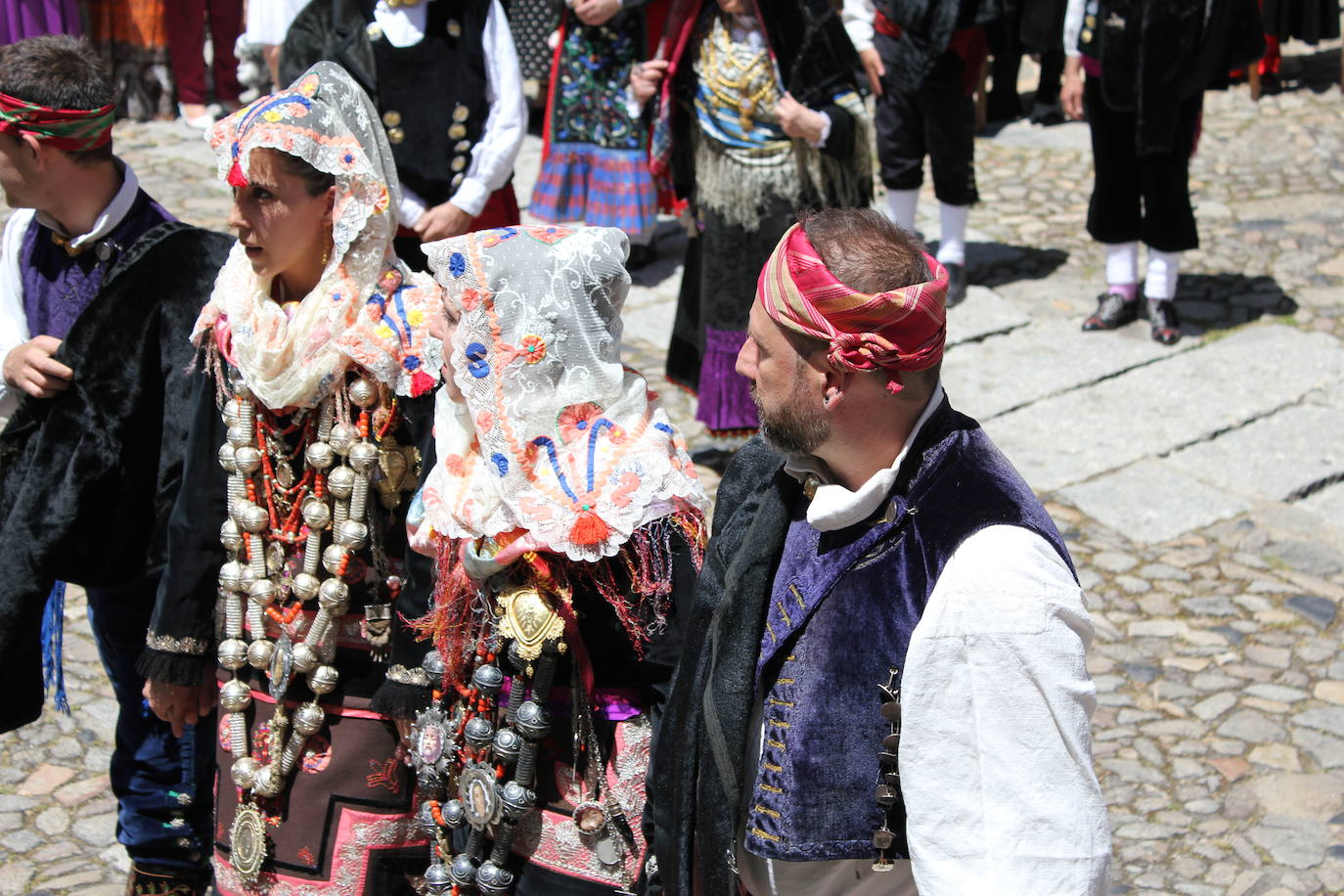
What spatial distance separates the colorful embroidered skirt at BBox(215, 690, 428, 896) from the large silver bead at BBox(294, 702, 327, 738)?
5 cm

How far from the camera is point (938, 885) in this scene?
1888 millimetres

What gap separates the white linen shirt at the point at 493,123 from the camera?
16.1 feet

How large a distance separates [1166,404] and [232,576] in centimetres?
431

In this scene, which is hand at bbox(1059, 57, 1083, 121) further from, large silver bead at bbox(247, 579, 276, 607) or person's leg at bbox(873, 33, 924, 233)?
large silver bead at bbox(247, 579, 276, 607)

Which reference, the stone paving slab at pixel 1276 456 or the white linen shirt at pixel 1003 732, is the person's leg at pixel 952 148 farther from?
the white linen shirt at pixel 1003 732

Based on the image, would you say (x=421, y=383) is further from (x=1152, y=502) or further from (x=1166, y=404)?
(x=1166, y=404)

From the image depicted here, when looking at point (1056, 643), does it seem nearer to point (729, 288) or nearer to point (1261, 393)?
point (729, 288)

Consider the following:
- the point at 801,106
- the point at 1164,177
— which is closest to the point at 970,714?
the point at 801,106

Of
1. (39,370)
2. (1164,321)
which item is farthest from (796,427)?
(1164,321)

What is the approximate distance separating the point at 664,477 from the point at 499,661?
0.46 m

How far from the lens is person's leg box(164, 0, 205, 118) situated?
976cm

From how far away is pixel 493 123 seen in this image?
496 centimetres

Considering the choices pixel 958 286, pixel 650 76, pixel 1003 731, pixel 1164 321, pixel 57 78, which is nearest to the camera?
pixel 1003 731

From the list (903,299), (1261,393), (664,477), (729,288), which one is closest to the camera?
(903,299)
